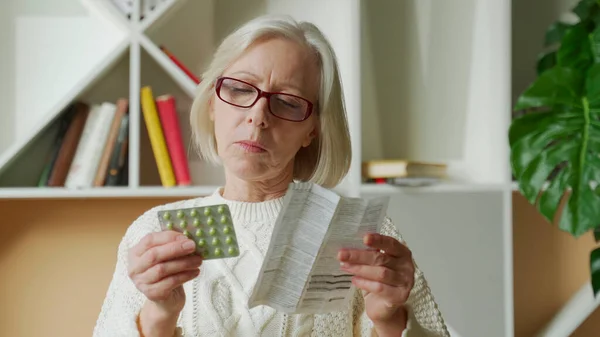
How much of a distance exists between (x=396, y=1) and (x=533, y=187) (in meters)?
1.04

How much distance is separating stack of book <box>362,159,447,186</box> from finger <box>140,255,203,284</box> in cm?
118

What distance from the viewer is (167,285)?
108 cm

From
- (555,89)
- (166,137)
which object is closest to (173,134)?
(166,137)

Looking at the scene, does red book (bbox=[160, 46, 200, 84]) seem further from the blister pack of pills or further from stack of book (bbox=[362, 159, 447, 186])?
the blister pack of pills

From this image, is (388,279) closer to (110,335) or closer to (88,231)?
(110,335)

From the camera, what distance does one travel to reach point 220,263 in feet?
4.39

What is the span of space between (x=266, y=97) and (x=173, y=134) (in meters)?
0.91

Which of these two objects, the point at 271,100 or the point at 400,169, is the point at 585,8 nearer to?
the point at 400,169

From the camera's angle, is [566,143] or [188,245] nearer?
[188,245]

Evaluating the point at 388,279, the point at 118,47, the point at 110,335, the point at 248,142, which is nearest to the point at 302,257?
the point at 388,279

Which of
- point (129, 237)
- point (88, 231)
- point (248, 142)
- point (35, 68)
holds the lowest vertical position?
point (88, 231)

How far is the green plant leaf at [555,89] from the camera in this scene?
1.54 metres

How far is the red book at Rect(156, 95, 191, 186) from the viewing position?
210cm

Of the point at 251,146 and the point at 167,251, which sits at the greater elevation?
the point at 251,146
